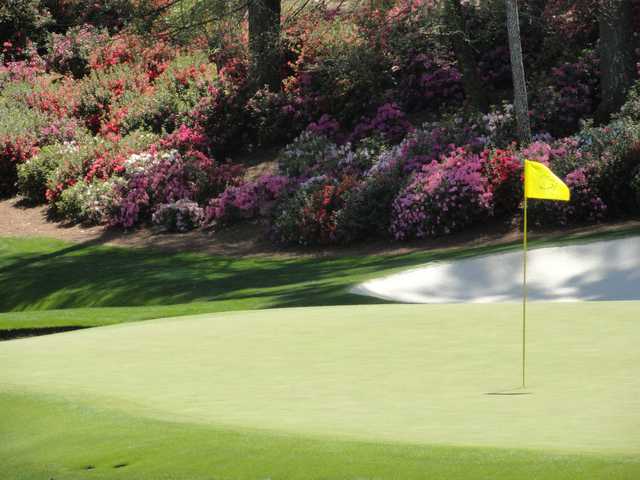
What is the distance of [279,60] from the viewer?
26.6m

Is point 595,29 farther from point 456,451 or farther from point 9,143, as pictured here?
point 456,451

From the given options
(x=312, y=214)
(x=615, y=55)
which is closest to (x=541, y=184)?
(x=312, y=214)

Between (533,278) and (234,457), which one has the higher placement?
(234,457)

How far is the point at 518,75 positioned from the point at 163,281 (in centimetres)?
728

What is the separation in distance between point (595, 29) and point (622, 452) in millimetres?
20536

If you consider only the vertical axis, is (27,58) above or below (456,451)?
above

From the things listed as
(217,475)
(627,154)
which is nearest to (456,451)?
(217,475)

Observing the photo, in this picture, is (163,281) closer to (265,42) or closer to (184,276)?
(184,276)

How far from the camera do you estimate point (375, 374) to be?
21.1 feet

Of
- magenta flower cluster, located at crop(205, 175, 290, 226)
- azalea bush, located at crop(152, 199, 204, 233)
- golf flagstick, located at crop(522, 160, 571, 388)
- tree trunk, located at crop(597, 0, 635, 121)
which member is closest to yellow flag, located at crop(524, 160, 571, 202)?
golf flagstick, located at crop(522, 160, 571, 388)

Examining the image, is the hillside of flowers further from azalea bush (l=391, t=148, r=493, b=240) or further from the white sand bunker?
the white sand bunker

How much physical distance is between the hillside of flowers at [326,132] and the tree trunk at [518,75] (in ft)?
1.00

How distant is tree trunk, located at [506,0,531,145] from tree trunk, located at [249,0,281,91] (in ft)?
22.5

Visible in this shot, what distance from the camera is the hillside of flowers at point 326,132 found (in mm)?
18234
